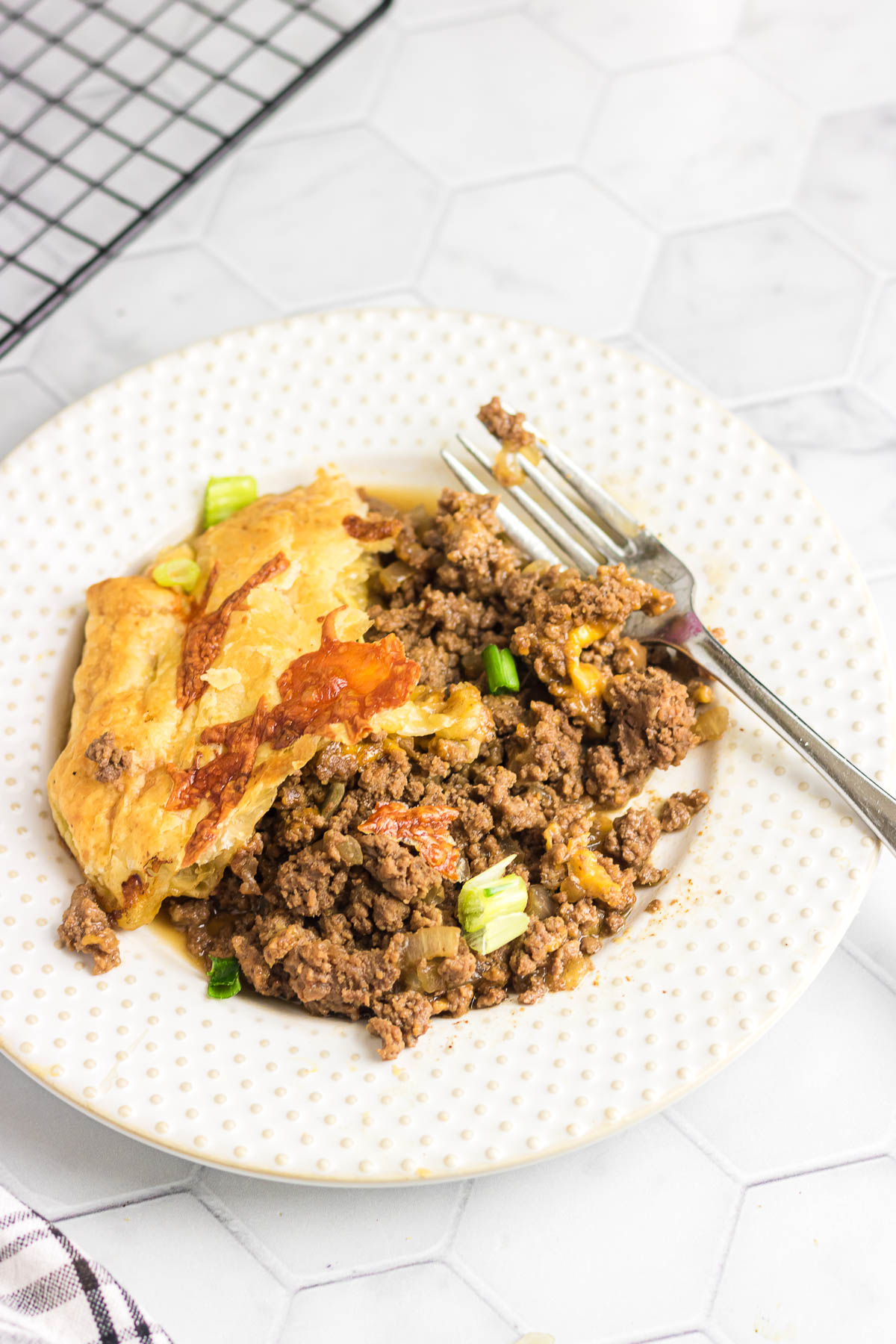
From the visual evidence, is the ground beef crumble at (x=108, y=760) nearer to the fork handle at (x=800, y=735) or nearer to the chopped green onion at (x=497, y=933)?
the chopped green onion at (x=497, y=933)

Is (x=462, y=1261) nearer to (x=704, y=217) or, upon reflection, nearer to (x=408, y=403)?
(x=408, y=403)

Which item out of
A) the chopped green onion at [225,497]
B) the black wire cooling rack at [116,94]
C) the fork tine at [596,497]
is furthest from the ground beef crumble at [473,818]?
the black wire cooling rack at [116,94]

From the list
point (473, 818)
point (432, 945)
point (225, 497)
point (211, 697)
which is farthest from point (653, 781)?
point (225, 497)

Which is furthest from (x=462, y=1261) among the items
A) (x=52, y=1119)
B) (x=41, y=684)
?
(x=41, y=684)

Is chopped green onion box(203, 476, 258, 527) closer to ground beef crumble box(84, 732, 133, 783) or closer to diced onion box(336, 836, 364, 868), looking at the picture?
ground beef crumble box(84, 732, 133, 783)

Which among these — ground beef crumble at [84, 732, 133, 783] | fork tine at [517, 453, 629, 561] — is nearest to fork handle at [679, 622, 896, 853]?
fork tine at [517, 453, 629, 561]

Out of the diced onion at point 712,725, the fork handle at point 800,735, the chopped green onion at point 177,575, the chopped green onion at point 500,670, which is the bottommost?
the chopped green onion at point 177,575
